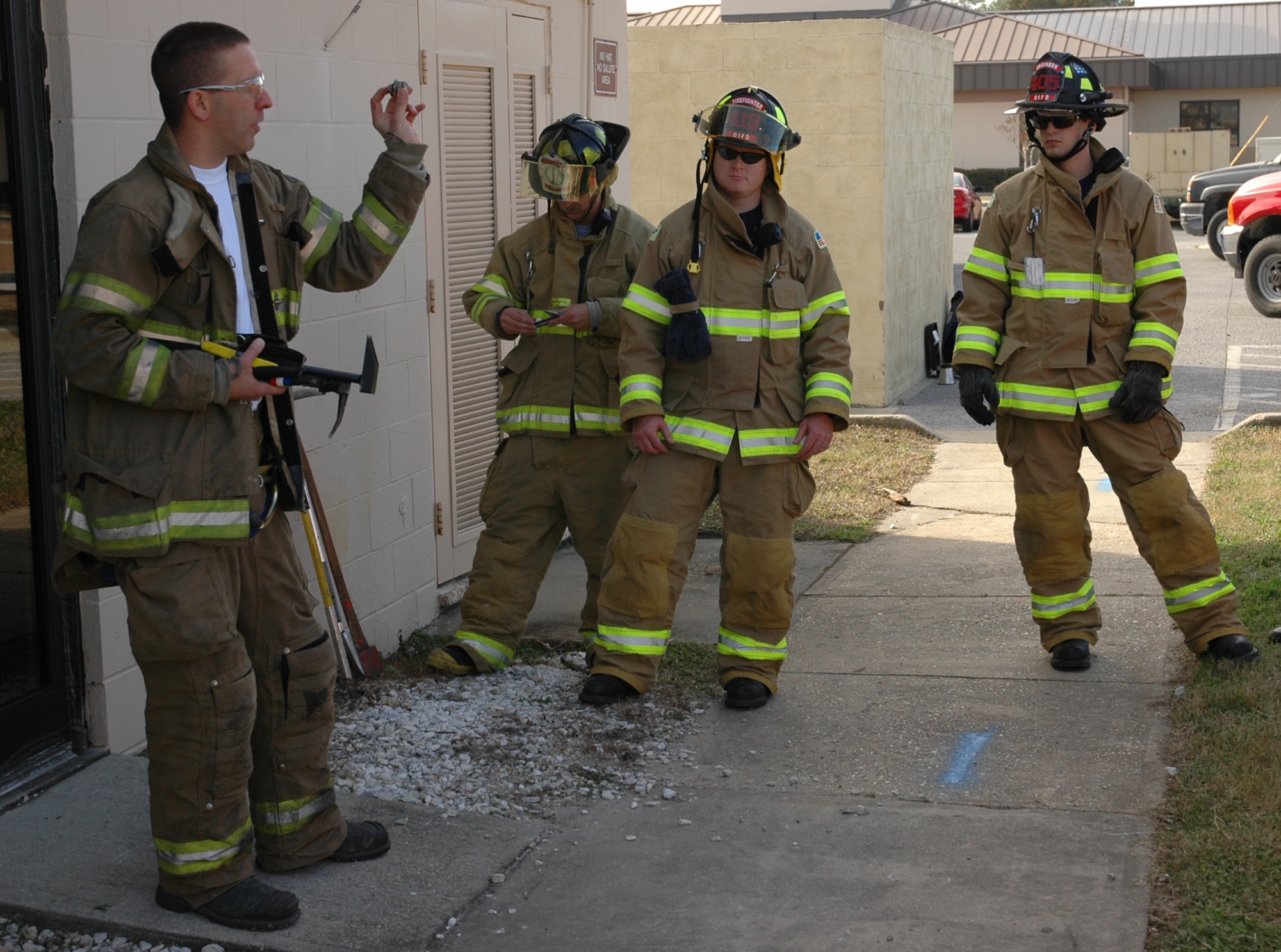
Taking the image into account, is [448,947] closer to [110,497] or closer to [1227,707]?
[110,497]

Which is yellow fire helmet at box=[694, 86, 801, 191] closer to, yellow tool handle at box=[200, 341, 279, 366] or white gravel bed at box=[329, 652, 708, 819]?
white gravel bed at box=[329, 652, 708, 819]

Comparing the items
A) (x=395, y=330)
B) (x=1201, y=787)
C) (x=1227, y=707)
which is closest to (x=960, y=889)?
(x=1201, y=787)

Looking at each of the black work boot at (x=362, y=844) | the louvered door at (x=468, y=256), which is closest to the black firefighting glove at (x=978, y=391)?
the louvered door at (x=468, y=256)

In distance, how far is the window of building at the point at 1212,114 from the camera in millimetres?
42719

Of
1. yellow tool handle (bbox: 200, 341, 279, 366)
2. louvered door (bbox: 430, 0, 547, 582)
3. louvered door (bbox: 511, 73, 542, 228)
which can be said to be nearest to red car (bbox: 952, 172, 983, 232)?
louvered door (bbox: 511, 73, 542, 228)

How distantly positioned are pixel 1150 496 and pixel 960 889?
86.2 inches

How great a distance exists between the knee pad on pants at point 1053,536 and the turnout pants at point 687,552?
0.94 m

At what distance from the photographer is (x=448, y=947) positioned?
3498 millimetres

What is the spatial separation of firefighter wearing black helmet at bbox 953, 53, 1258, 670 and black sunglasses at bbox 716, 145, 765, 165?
1.09m

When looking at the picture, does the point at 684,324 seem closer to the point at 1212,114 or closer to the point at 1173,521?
the point at 1173,521

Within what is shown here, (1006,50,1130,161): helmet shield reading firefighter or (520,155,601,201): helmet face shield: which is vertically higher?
(1006,50,1130,161): helmet shield reading firefighter

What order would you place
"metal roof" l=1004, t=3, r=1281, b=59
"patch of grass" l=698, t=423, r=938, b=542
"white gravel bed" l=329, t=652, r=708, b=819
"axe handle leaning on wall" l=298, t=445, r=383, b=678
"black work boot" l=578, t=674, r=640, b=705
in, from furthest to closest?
"metal roof" l=1004, t=3, r=1281, b=59 → "patch of grass" l=698, t=423, r=938, b=542 → "axe handle leaning on wall" l=298, t=445, r=383, b=678 → "black work boot" l=578, t=674, r=640, b=705 → "white gravel bed" l=329, t=652, r=708, b=819

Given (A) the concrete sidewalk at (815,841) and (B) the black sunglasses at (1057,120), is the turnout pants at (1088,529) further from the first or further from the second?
(B) the black sunglasses at (1057,120)

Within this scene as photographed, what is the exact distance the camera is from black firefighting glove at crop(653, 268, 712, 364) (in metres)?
5.02
